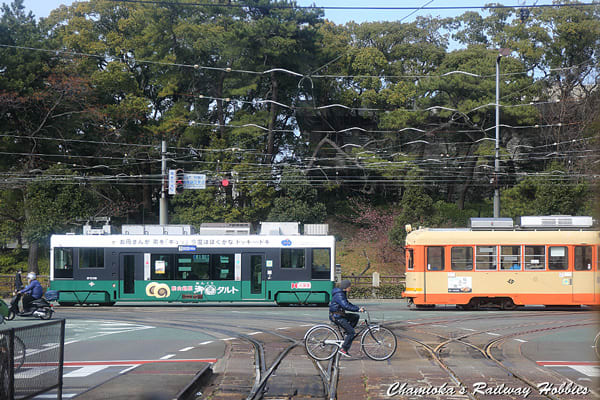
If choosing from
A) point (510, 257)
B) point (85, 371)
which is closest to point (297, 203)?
point (510, 257)

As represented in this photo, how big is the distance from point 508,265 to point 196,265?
507 inches

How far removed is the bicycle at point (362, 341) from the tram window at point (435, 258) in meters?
13.6

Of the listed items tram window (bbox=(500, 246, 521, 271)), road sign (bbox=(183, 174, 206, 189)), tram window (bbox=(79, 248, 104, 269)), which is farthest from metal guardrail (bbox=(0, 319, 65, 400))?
road sign (bbox=(183, 174, 206, 189))

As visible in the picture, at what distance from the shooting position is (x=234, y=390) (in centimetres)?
1053

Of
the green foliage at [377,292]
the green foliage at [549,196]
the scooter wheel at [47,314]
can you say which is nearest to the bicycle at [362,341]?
the scooter wheel at [47,314]

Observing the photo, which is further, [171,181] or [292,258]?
[171,181]

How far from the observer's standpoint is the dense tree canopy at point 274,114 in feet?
133

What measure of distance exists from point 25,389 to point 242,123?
3712cm

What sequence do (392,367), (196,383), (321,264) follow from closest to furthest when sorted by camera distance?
(196,383) → (392,367) → (321,264)

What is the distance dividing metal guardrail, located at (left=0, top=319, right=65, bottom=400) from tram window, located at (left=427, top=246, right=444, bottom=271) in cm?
1969

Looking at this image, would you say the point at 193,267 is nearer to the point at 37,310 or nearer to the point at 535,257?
the point at 37,310

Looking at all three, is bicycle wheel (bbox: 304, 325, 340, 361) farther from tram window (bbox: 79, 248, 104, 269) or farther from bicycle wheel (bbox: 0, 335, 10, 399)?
tram window (bbox: 79, 248, 104, 269)

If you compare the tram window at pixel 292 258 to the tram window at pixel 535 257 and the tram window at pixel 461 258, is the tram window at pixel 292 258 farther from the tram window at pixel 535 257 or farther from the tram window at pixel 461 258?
the tram window at pixel 535 257

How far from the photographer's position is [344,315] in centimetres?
1341
